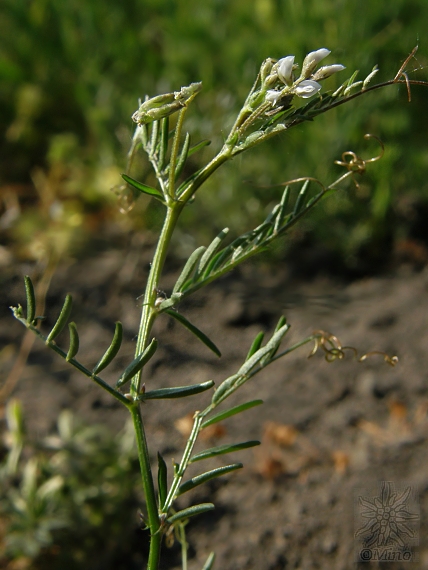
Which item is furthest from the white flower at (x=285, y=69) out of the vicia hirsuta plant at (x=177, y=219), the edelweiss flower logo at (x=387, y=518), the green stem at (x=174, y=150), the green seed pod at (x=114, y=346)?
the edelweiss flower logo at (x=387, y=518)

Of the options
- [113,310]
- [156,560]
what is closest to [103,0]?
[113,310]

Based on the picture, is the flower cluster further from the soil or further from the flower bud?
the soil

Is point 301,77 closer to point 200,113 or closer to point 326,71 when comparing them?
point 326,71

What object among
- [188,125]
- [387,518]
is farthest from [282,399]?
[188,125]

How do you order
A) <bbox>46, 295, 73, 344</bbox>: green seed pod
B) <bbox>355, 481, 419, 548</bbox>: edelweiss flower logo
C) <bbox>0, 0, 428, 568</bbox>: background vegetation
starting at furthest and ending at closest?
<bbox>0, 0, 428, 568</bbox>: background vegetation → <bbox>355, 481, 419, 548</bbox>: edelweiss flower logo → <bbox>46, 295, 73, 344</bbox>: green seed pod

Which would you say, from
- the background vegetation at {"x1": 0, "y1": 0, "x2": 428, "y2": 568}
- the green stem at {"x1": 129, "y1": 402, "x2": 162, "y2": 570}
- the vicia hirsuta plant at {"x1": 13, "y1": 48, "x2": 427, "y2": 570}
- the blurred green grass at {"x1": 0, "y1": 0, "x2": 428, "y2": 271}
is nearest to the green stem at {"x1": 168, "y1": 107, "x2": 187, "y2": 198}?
the vicia hirsuta plant at {"x1": 13, "y1": 48, "x2": 427, "y2": 570}

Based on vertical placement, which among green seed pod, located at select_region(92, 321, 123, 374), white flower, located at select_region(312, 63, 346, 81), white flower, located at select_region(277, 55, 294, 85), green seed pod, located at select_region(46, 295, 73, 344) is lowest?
green seed pod, located at select_region(92, 321, 123, 374)
